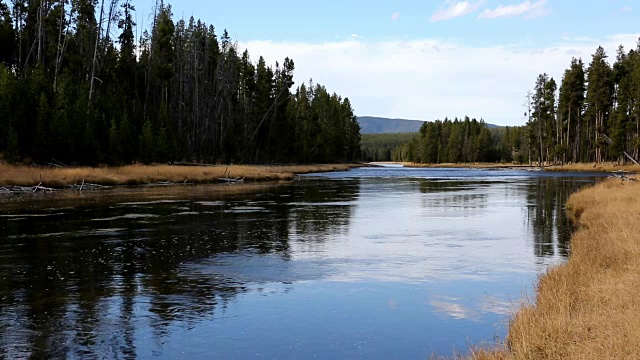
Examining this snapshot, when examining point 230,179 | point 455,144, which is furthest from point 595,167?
point 455,144

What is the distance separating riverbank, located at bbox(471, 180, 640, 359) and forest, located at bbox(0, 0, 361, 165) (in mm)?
44409

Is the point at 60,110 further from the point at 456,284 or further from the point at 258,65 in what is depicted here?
the point at 258,65

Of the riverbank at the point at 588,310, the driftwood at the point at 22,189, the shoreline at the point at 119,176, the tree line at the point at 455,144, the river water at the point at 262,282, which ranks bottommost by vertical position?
the river water at the point at 262,282

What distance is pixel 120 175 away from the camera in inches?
1993

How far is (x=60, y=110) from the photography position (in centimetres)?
5109

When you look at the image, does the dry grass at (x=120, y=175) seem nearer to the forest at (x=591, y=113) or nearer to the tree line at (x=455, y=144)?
the forest at (x=591, y=113)

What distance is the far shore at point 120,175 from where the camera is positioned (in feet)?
139

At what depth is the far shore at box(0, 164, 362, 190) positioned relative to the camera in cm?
4231

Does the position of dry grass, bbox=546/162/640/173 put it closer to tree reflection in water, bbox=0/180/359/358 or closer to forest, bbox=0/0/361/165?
forest, bbox=0/0/361/165

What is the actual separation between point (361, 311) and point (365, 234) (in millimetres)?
11025

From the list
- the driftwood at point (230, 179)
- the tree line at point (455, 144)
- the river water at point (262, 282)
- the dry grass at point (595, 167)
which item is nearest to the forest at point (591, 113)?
the dry grass at point (595, 167)

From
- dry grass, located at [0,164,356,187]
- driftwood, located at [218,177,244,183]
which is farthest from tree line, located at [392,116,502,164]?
driftwood, located at [218,177,244,183]

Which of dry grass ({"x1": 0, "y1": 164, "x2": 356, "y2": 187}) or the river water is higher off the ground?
dry grass ({"x1": 0, "y1": 164, "x2": 356, "y2": 187})

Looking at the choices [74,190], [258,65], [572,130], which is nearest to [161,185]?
[74,190]
